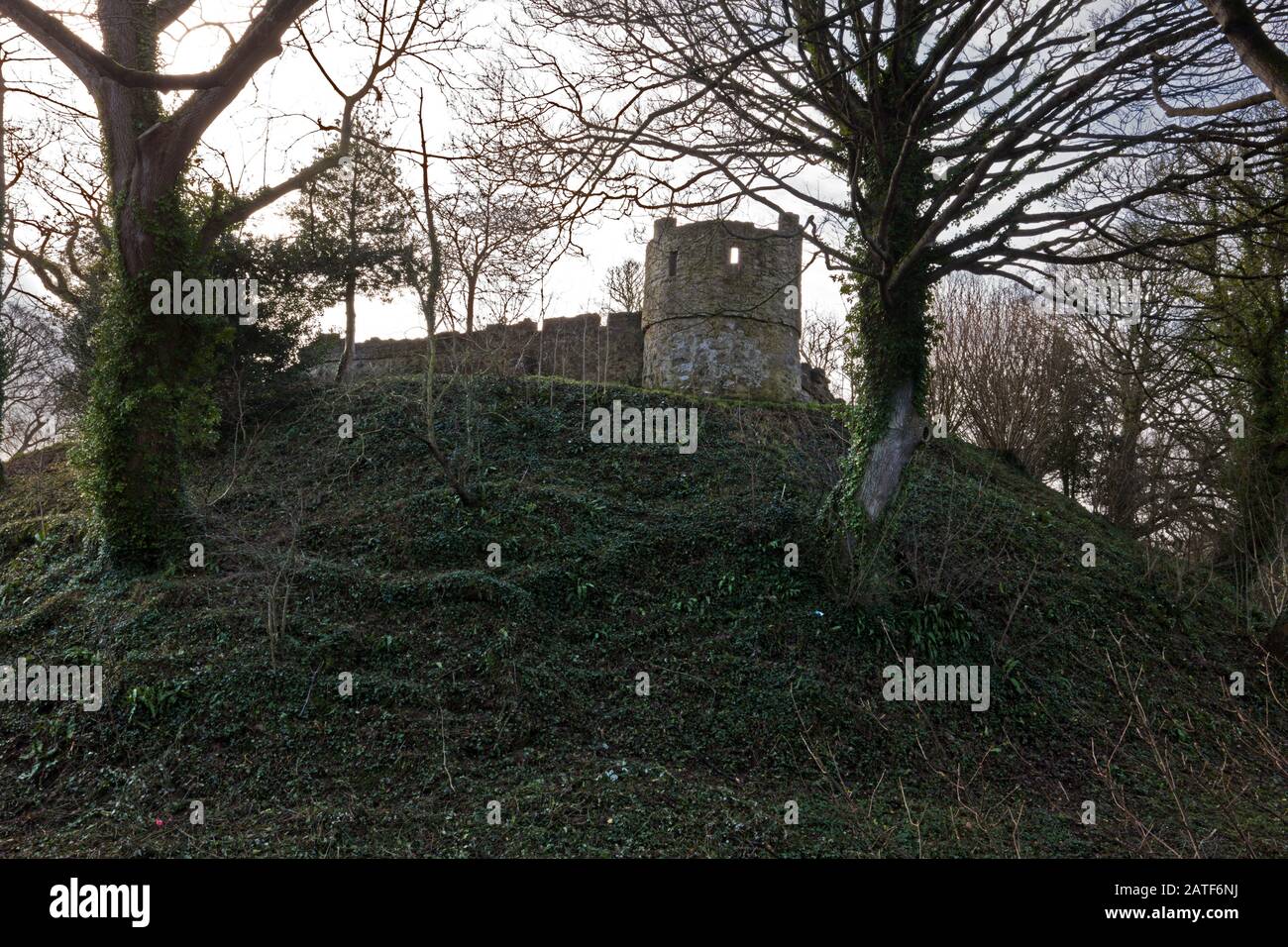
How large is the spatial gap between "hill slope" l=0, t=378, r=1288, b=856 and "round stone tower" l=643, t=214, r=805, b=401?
4.99 meters

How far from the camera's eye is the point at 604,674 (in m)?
9.09

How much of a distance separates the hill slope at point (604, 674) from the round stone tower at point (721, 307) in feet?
16.4

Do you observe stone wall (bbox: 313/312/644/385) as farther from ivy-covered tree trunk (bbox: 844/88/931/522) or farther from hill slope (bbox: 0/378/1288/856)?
ivy-covered tree trunk (bbox: 844/88/931/522)

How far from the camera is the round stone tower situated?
1864 cm

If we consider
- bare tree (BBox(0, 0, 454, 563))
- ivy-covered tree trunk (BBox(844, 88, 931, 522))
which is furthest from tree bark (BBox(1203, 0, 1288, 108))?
bare tree (BBox(0, 0, 454, 563))

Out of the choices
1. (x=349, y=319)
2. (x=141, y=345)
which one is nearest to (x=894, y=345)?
(x=141, y=345)

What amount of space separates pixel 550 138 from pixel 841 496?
5.03 meters

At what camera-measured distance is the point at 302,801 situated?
709 centimetres

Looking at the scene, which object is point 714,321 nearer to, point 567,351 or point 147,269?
point 567,351

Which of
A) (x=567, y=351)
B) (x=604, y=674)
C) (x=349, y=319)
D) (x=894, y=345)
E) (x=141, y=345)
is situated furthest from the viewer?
(x=567, y=351)

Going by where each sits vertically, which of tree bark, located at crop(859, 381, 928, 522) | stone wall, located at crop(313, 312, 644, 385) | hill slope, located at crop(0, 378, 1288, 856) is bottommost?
hill slope, located at crop(0, 378, 1288, 856)

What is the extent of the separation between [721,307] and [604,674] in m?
10.7

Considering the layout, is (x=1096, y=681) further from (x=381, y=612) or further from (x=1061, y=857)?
(x=381, y=612)
